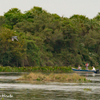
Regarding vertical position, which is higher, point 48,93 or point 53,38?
point 53,38

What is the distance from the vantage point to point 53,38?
9244 cm

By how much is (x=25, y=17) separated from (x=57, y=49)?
11.7 metres

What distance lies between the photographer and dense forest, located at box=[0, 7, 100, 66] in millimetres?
82000

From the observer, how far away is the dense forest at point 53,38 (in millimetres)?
82000

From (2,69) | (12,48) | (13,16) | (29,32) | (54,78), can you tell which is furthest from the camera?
(13,16)

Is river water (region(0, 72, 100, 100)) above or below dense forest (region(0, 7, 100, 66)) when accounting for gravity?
below

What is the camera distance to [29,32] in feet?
302

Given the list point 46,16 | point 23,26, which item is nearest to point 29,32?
point 23,26

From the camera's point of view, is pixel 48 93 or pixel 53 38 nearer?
pixel 48 93

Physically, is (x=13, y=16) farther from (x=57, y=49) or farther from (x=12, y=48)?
(x=12, y=48)

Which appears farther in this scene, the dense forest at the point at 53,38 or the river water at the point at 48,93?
the dense forest at the point at 53,38

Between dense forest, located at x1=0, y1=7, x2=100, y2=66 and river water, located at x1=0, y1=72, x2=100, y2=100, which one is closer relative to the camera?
river water, located at x1=0, y1=72, x2=100, y2=100

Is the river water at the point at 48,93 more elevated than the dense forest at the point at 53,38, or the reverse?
the dense forest at the point at 53,38

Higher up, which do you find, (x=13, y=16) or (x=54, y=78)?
(x=13, y=16)
